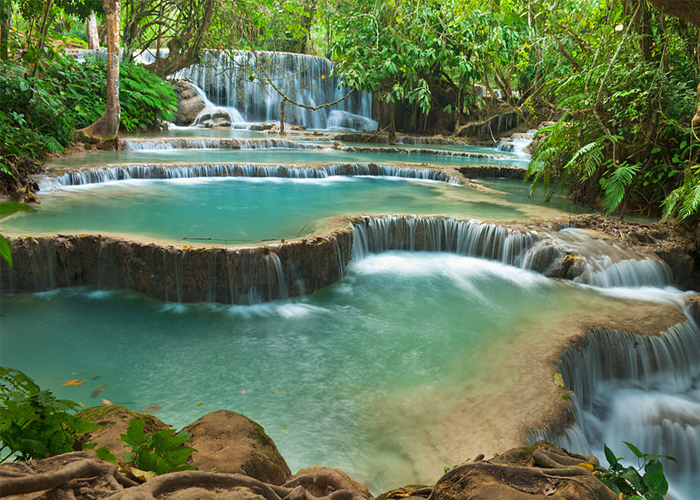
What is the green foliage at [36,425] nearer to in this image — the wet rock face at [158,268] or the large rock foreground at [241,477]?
the large rock foreground at [241,477]

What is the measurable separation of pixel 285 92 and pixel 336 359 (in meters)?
20.8

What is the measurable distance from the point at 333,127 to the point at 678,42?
16.9m

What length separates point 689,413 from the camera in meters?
4.32

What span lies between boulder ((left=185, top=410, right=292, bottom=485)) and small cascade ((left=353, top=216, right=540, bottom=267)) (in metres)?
4.57

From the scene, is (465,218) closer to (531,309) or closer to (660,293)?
(531,309)

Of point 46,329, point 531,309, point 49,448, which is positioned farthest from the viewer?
point 531,309

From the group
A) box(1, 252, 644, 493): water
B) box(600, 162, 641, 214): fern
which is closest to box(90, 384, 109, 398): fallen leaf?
box(1, 252, 644, 493): water

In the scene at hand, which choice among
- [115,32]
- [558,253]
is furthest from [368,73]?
[558,253]

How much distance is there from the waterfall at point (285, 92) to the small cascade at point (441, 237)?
15.4 meters

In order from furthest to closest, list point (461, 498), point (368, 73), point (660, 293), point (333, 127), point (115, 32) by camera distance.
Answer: point (333, 127) < point (368, 73) < point (115, 32) < point (660, 293) < point (461, 498)

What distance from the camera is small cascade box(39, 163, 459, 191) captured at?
28.8 ft

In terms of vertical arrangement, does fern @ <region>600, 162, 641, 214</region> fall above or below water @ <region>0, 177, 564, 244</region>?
above

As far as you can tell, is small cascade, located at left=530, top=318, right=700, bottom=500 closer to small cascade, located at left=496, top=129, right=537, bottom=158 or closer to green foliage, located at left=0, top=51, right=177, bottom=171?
green foliage, located at left=0, top=51, right=177, bottom=171

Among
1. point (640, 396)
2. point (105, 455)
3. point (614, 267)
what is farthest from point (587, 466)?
point (614, 267)
